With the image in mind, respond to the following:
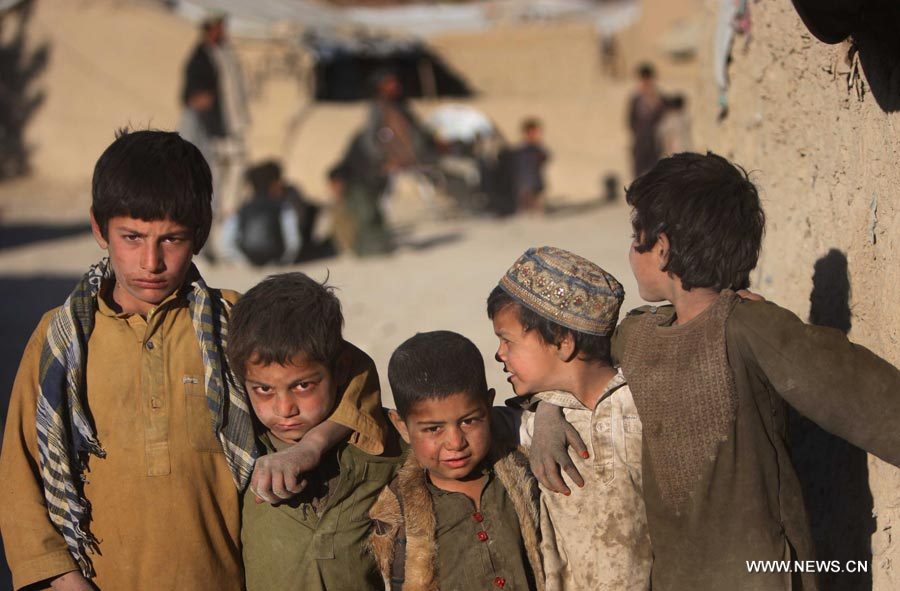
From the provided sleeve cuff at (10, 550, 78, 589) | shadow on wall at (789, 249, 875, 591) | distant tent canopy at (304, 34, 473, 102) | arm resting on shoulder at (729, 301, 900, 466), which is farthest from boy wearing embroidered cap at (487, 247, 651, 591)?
distant tent canopy at (304, 34, 473, 102)

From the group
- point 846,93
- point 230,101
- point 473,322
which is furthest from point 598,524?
point 230,101

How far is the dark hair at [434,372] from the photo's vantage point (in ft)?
7.64

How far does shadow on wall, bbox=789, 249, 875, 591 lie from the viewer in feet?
8.79

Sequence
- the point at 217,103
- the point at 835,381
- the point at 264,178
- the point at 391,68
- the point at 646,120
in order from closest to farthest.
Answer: the point at 835,381
the point at 264,178
the point at 217,103
the point at 646,120
the point at 391,68

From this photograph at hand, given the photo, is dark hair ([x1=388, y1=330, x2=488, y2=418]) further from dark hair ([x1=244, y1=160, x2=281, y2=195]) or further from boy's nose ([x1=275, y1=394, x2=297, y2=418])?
dark hair ([x1=244, y1=160, x2=281, y2=195])

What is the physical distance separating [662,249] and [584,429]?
46cm

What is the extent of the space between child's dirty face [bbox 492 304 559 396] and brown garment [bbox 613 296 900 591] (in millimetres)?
Answer: 189

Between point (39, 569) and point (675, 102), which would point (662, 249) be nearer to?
point (39, 569)

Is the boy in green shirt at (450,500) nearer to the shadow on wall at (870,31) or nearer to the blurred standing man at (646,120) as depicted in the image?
the shadow on wall at (870,31)

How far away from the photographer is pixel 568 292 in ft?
7.66

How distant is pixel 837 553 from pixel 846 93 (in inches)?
49.5

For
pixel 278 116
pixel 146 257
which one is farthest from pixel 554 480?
pixel 278 116

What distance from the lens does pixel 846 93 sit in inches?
108

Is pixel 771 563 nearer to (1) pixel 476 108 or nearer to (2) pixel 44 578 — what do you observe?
(2) pixel 44 578
